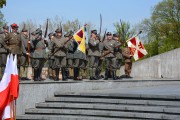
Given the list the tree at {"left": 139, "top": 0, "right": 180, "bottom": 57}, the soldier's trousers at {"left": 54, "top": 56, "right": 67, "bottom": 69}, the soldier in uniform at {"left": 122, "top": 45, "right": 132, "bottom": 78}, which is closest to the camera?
the soldier's trousers at {"left": 54, "top": 56, "right": 67, "bottom": 69}

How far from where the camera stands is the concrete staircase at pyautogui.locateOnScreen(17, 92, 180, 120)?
10523 mm

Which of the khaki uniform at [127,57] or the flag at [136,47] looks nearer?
the flag at [136,47]

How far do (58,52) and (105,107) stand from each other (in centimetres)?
368

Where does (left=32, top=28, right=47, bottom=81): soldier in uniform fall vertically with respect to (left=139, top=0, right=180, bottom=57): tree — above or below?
below

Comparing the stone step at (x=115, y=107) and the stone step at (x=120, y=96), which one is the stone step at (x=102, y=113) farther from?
the stone step at (x=120, y=96)

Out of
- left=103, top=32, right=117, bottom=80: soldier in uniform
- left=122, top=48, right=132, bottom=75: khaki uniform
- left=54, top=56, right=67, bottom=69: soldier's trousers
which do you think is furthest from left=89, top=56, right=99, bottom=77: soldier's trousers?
left=122, top=48, right=132, bottom=75: khaki uniform

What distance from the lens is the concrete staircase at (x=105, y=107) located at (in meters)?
10.5

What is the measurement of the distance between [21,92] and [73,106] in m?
1.36

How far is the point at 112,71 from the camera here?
1684 cm

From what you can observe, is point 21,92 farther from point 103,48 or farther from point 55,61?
point 103,48

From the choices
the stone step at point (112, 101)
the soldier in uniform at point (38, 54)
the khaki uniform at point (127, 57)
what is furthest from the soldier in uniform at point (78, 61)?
the khaki uniform at point (127, 57)

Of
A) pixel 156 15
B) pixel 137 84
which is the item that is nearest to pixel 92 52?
pixel 137 84

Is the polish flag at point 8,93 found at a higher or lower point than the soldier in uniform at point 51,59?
lower

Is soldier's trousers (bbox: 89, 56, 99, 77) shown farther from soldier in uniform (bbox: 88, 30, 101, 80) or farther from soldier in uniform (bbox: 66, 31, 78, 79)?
soldier in uniform (bbox: 66, 31, 78, 79)
